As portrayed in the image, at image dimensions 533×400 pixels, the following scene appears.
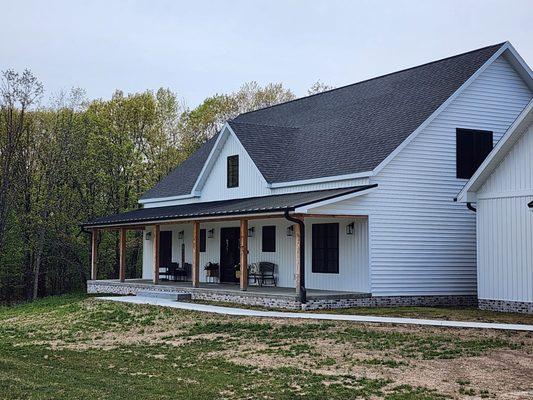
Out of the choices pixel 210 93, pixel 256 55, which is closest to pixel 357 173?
pixel 256 55

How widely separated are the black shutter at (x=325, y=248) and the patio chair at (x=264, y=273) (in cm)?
214

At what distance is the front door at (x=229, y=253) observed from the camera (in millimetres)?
26844

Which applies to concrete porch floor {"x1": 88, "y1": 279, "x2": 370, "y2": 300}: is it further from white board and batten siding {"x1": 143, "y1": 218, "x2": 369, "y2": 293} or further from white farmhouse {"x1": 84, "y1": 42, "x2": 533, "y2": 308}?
white board and batten siding {"x1": 143, "y1": 218, "x2": 369, "y2": 293}

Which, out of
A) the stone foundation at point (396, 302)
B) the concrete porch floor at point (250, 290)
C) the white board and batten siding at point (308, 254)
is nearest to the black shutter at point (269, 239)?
the white board and batten siding at point (308, 254)

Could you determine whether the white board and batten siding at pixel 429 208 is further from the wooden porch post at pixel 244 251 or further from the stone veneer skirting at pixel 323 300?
the wooden porch post at pixel 244 251

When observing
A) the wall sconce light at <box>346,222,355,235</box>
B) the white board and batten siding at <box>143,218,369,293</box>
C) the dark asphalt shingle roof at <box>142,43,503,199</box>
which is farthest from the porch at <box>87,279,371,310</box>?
the dark asphalt shingle roof at <box>142,43,503,199</box>

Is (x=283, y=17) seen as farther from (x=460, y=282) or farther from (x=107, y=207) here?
(x=107, y=207)

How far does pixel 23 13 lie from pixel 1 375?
9521 millimetres

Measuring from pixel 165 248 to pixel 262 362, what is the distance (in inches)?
780

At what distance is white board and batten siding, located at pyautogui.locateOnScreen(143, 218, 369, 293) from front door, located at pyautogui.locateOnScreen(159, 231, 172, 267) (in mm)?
1518

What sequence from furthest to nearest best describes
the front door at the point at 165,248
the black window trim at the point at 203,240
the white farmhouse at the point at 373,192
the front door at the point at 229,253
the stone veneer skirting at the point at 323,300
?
the front door at the point at 165,248, the black window trim at the point at 203,240, the front door at the point at 229,253, the white farmhouse at the point at 373,192, the stone veneer skirting at the point at 323,300

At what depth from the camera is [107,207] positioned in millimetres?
40875

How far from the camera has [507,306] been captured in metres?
18.9

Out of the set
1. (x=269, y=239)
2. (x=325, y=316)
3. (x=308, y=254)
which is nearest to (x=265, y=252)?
(x=269, y=239)
